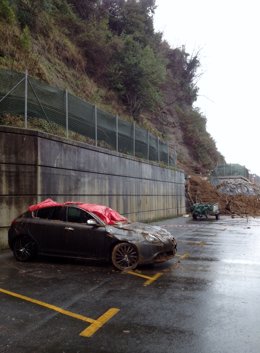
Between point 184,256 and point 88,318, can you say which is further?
point 184,256

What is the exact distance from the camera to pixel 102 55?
3116 centimetres

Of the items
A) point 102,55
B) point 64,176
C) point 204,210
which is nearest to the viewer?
point 64,176

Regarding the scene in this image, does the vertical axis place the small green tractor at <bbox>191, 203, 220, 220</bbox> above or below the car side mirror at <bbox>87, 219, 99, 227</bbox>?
below

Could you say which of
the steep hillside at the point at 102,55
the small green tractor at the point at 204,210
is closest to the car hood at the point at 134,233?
the steep hillside at the point at 102,55

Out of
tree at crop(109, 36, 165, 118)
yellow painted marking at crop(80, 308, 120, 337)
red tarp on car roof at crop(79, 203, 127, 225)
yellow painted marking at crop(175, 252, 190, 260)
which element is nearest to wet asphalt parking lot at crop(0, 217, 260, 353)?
yellow painted marking at crop(80, 308, 120, 337)

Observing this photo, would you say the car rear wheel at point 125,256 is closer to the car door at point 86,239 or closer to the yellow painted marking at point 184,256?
the car door at point 86,239

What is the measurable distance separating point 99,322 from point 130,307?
0.86m

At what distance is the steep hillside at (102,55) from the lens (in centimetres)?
2053

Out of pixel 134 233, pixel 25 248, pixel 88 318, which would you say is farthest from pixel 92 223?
pixel 88 318

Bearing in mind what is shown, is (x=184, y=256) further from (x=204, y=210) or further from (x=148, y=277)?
(x=204, y=210)

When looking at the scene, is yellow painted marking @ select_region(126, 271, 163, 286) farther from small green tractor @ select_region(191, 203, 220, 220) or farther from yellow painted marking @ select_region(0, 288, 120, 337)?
small green tractor @ select_region(191, 203, 220, 220)

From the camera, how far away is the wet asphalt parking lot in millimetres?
4902

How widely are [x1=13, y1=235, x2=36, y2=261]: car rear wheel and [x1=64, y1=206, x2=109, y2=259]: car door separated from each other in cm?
97

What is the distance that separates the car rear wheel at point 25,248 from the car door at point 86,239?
3.18 feet
